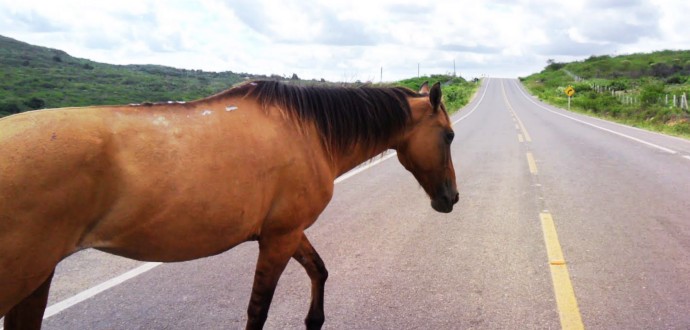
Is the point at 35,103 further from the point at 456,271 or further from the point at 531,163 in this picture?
the point at 456,271

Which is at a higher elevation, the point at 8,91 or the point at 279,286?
the point at 8,91

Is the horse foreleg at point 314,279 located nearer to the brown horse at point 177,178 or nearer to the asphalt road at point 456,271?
the brown horse at point 177,178

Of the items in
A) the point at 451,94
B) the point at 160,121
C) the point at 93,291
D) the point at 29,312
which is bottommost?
the point at 93,291

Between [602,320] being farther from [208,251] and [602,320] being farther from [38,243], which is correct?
[38,243]

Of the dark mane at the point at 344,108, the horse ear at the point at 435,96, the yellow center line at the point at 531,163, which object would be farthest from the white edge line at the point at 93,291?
the yellow center line at the point at 531,163

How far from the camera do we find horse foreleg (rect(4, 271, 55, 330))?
7.52 ft

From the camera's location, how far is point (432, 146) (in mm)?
3254

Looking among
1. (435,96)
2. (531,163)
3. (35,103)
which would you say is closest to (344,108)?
(435,96)

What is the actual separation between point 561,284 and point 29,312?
3533 mm

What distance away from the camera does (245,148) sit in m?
2.42

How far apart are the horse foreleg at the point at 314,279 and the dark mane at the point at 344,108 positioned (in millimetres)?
651

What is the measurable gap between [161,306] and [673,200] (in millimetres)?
6727

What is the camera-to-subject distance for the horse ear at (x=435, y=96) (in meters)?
3.17

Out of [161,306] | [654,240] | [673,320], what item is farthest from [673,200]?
[161,306]
